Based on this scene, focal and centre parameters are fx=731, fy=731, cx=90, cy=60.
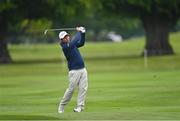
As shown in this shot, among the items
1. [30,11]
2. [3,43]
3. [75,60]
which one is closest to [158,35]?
[30,11]

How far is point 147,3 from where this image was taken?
6291cm

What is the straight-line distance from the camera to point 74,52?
19219 mm

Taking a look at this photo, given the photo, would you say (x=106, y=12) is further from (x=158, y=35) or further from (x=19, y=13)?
(x=19, y=13)

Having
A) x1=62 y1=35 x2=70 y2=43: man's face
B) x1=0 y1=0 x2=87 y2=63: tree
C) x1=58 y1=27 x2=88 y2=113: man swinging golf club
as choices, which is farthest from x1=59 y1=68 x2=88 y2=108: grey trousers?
x1=0 y1=0 x2=87 y2=63: tree

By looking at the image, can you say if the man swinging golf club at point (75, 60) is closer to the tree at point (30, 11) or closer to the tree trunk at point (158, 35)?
the tree at point (30, 11)

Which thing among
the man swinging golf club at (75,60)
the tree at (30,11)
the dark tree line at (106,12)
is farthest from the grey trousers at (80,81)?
the tree at (30,11)

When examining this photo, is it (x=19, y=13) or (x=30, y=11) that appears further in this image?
→ (x=30, y=11)

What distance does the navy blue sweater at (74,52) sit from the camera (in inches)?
756

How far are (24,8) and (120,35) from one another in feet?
343

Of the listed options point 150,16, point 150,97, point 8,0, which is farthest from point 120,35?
point 150,97

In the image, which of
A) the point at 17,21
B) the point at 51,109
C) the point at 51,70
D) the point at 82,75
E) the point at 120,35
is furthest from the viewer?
the point at 120,35

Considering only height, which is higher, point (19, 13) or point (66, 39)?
point (66, 39)

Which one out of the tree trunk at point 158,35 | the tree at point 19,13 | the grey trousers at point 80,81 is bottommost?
the tree trunk at point 158,35

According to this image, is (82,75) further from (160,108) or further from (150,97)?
(150,97)
